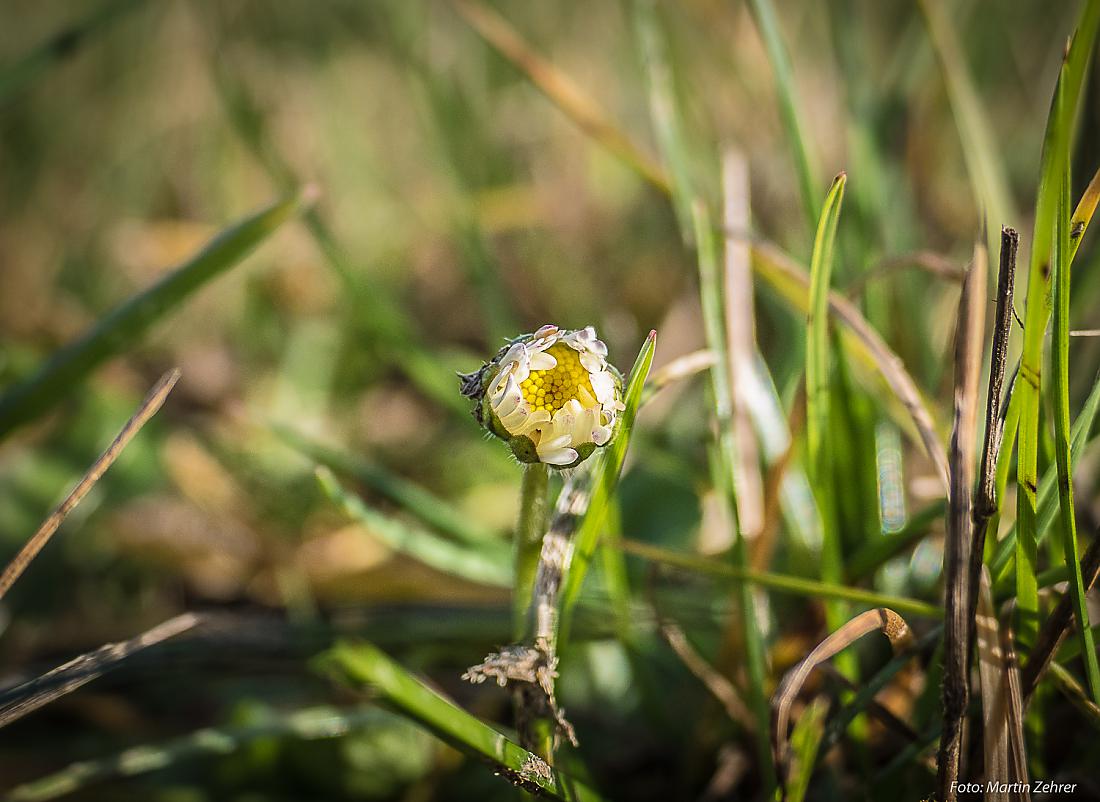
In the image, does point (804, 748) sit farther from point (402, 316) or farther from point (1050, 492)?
point (402, 316)

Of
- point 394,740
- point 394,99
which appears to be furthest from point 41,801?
point 394,99

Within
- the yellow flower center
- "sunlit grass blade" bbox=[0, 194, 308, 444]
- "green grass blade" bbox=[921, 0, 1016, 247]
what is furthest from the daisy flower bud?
"green grass blade" bbox=[921, 0, 1016, 247]

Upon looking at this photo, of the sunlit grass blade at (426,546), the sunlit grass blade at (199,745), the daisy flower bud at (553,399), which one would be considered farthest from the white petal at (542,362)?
the sunlit grass blade at (199,745)

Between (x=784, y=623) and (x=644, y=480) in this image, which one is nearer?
(x=784, y=623)

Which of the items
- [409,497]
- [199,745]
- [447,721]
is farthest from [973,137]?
[199,745]

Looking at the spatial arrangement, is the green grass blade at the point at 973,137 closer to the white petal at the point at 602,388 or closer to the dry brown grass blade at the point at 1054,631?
the dry brown grass blade at the point at 1054,631

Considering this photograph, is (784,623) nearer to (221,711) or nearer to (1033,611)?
(1033,611)
